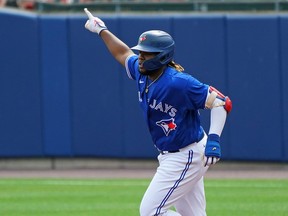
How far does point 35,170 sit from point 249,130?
3.59 m

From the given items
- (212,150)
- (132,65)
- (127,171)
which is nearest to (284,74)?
(127,171)

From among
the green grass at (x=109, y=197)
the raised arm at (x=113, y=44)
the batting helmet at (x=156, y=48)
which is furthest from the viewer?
the green grass at (x=109, y=197)

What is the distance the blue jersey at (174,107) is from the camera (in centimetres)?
637

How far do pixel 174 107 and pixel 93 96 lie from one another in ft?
26.6

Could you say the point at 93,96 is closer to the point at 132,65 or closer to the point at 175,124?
the point at 132,65

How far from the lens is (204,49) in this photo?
14.0m

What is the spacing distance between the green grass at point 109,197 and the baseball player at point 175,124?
2714mm

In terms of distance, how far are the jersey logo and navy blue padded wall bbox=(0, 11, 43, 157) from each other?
8.23 meters

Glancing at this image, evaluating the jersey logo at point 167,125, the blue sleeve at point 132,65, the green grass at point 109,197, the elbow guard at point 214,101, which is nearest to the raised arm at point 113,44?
the blue sleeve at point 132,65

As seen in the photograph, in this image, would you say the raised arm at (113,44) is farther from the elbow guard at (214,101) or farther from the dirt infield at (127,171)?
the dirt infield at (127,171)

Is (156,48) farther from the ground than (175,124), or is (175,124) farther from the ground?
(156,48)

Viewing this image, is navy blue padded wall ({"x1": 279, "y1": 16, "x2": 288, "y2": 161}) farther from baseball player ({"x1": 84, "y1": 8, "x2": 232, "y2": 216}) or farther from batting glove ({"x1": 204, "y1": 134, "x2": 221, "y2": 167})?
batting glove ({"x1": 204, "y1": 134, "x2": 221, "y2": 167})

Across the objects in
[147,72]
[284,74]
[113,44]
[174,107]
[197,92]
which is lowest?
[284,74]

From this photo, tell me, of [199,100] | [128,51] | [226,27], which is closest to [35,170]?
[226,27]
